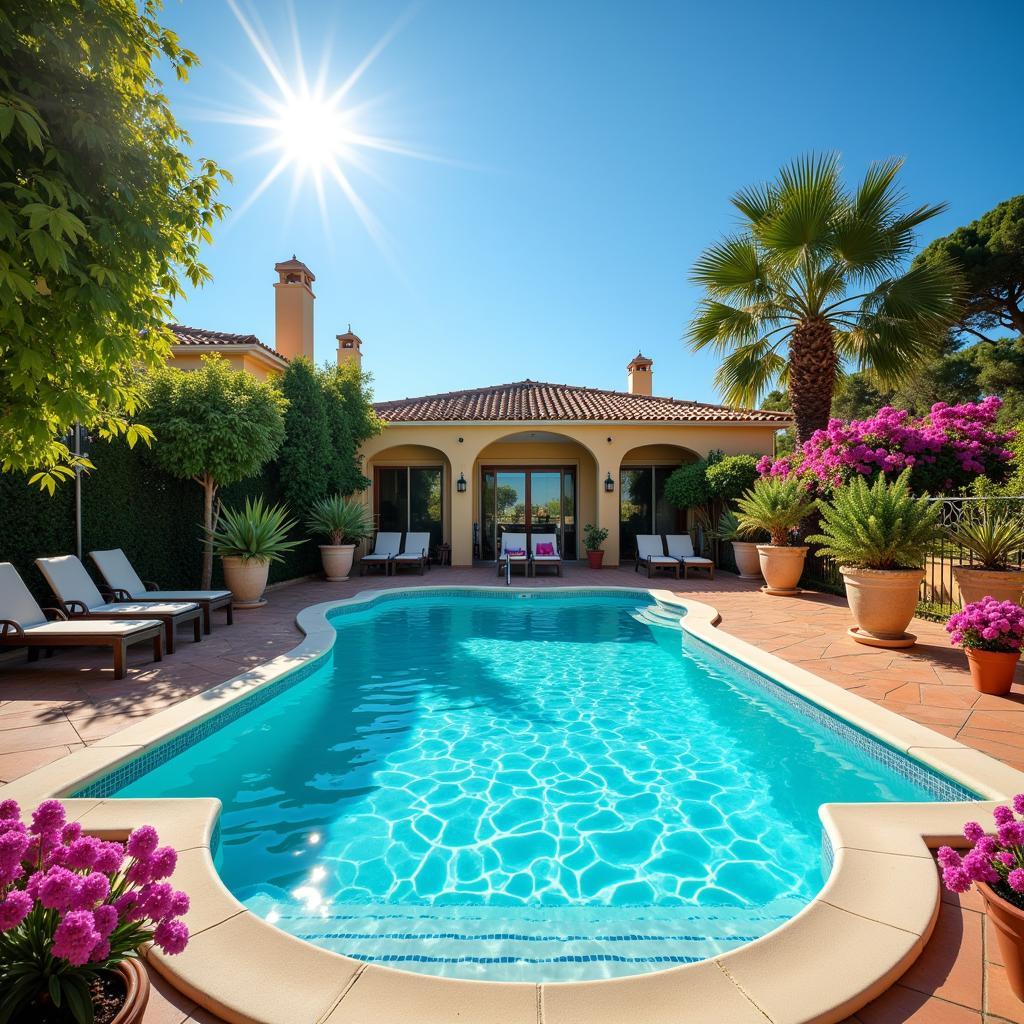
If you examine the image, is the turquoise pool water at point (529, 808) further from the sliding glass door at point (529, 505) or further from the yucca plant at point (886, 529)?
the sliding glass door at point (529, 505)

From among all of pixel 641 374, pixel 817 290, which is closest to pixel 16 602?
pixel 817 290

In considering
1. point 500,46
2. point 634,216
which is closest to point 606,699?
point 500,46

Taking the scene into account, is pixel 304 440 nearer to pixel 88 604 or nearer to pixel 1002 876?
pixel 88 604

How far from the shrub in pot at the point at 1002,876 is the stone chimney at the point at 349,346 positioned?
1893 centimetres

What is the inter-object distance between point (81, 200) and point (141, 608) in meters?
5.53

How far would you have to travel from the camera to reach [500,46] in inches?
322

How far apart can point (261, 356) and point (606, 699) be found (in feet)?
40.1

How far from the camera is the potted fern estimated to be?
6.61 meters

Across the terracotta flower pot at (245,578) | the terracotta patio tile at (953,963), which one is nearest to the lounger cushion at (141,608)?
the terracotta flower pot at (245,578)

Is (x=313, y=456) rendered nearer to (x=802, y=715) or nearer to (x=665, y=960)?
(x=802, y=715)

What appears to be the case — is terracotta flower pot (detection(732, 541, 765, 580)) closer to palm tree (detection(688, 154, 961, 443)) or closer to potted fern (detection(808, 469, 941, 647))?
palm tree (detection(688, 154, 961, 443))

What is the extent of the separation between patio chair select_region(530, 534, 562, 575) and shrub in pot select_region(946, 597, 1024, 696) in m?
9.01

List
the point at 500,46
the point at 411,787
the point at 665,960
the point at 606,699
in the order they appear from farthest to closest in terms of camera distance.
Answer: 1. the point at 500,46
2. the point at 606,699
3. the point at 411,787
4. the point at 665,960

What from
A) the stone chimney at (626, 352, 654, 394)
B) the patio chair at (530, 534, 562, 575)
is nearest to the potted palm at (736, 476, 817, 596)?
the patio chair at (530, 534, 562, 575)
